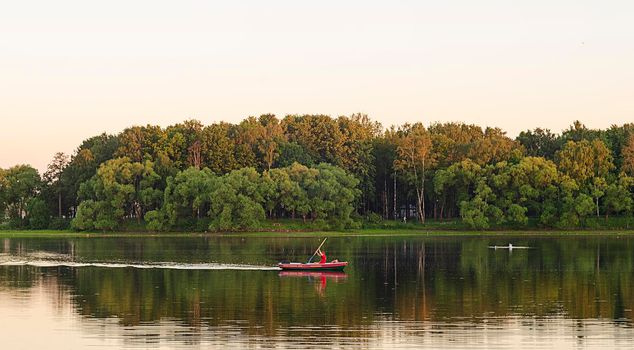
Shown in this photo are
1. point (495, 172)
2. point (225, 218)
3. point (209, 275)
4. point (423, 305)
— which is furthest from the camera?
point (495, 172)

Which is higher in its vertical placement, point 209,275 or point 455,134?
point 455,134

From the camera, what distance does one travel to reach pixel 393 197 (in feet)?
530

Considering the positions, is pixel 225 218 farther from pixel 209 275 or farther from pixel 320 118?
pixel 209 275

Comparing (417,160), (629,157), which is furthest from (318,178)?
(629,157)

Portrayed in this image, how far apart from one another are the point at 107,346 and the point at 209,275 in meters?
28.8

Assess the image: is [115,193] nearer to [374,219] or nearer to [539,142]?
[374,219]

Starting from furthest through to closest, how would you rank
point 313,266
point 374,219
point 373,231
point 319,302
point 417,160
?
point 417,160 → point 374,219 → point 373,231 → point 313,266 → point 319,302

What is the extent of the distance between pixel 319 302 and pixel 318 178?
91.3 metres

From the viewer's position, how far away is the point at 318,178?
138m

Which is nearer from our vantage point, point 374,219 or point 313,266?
point 313,266

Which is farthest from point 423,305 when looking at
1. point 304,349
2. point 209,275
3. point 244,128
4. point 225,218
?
point 244,128

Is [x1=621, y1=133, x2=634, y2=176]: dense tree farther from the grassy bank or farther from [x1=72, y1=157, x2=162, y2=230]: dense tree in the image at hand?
[x1=72, y1=157, x2=162, y2=230]: dense tree

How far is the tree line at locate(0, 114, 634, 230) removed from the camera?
133500 mm

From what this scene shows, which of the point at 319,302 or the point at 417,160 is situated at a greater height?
the point at 417,160
